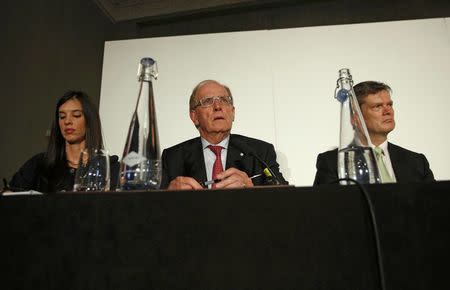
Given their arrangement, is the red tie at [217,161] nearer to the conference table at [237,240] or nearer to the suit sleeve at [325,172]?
the suit sleeve at [325,172]

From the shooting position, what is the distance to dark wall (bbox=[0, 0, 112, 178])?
2.13 m

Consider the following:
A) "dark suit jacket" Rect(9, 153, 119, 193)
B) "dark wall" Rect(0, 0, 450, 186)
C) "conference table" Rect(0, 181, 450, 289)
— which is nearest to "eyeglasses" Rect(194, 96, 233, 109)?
"dark suit jacket" Rect(9, 153, 119, 193)

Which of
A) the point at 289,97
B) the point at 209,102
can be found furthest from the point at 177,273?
the point at 289,97

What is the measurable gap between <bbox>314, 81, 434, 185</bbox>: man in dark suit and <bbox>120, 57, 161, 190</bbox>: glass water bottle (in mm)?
1196

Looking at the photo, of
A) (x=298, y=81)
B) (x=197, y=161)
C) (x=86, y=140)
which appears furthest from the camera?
(x=298, y=81)

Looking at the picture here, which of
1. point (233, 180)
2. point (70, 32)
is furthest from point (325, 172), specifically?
point (70, 32)

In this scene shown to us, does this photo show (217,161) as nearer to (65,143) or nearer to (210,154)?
(210,154)

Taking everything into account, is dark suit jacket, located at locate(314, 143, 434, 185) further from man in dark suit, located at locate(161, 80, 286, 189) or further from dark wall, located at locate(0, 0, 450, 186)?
dark wall, located at locate(0, 0, 450, 186)

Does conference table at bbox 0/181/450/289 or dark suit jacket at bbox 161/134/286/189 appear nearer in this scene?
conference table at bbox 0/181/450/289

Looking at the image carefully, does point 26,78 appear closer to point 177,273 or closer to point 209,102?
point 209,102

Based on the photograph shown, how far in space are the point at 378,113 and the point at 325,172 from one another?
559mm

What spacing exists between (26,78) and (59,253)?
2.25 m

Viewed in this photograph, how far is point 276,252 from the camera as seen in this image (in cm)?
37

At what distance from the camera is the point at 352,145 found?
611 millimetres
